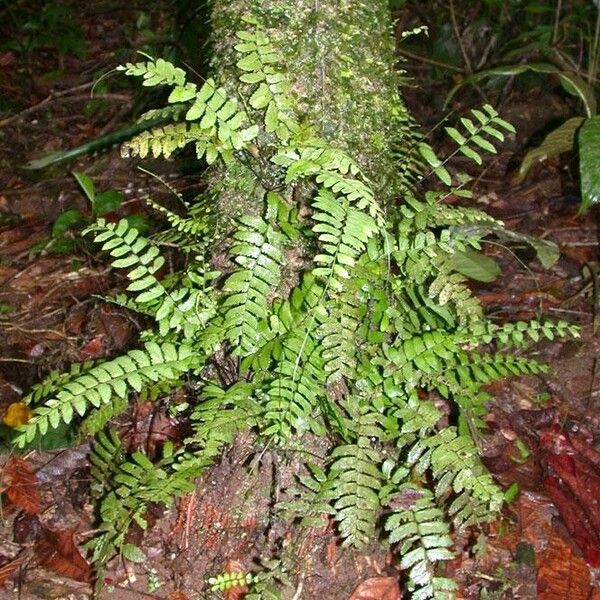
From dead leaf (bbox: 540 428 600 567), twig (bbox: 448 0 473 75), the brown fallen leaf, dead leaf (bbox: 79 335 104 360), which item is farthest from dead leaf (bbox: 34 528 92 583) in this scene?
twig (bbox: 448 0 473 75)

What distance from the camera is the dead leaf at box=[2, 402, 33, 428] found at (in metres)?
3.00

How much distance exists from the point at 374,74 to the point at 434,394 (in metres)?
1.55

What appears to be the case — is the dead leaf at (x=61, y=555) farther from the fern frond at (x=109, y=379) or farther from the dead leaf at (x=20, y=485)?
the fern frond at (x=109, y=379)

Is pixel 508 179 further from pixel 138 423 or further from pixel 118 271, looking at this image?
pixel 138 423

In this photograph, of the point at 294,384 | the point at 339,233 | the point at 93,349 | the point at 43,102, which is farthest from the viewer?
the point at 43,102

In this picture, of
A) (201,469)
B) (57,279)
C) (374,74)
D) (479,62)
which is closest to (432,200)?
(374,74)

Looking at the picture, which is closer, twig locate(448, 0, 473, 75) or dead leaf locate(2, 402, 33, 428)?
dead leaf locate(2, 402, 33, 428)

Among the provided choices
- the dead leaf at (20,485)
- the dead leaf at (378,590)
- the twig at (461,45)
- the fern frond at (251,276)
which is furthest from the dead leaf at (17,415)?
the twig at (461,45)

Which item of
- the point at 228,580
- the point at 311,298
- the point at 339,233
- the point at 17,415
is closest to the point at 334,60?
the point at 339,233

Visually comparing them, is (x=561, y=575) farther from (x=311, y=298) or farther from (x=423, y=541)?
(x=311, y=298)

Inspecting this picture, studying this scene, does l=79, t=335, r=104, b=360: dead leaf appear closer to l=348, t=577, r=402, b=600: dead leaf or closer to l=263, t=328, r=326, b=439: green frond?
l=263, t=328, r=326, b=439: green frond

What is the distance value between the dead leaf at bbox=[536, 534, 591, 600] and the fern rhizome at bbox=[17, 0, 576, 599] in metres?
0.49

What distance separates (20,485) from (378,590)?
4.66ft

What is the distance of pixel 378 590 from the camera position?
2520 mm
